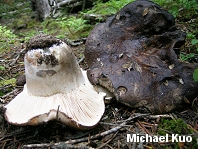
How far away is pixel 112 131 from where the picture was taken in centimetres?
173

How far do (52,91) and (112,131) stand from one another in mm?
632

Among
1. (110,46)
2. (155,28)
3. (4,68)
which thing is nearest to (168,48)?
(155,28)

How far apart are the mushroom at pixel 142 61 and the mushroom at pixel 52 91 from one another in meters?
0.33

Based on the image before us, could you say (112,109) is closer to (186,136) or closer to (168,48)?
(186,136)

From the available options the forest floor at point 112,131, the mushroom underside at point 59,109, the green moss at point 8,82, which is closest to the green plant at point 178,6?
the forest floor at point 112,131

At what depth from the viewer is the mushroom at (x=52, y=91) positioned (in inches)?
66.7

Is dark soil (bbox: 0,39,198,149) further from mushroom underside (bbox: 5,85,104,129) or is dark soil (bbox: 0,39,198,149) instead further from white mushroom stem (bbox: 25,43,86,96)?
white mushroom stem (bbox: 25,43,86,96)

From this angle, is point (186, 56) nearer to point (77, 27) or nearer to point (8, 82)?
point (8, 82)

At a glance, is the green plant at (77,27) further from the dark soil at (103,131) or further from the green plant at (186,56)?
the dark soil at (103,131)

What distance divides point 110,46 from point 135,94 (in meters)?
0.73

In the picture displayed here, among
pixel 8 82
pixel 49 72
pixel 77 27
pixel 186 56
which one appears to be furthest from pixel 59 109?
pixel 77 27

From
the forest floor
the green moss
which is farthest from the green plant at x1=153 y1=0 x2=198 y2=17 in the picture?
the green moss

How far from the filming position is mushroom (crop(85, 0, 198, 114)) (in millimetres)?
1926

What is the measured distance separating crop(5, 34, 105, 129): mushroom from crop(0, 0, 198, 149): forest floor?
5.7 inches
